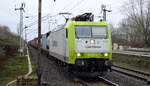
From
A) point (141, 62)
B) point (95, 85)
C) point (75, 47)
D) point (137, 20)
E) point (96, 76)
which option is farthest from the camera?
point (137, 20)

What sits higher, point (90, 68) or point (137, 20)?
point (137, 20)

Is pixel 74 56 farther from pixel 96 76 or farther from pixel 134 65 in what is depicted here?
pixel 134 65

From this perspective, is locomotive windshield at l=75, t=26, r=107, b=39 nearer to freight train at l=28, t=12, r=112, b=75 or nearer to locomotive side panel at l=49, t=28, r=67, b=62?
freight train at l=28, t=12, r=112, b=75

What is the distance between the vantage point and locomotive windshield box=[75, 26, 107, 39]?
14273mm

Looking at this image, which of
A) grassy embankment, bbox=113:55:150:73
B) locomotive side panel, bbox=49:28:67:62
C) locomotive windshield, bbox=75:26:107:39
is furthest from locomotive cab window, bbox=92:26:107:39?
grassy embankment, bbox=113:55:150:73

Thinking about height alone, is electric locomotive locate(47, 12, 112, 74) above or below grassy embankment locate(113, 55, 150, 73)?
above

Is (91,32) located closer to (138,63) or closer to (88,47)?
(88,47)

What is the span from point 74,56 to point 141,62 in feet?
37.8

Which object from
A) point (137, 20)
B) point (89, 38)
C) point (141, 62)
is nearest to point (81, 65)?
point (89, 38)

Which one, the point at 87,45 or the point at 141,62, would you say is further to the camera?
the point at 141,62

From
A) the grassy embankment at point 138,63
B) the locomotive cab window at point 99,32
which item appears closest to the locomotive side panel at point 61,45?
the locomotive cab window at point 99,32

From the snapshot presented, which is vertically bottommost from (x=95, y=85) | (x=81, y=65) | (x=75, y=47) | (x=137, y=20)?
(x=95, y=85)

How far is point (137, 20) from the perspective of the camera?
199ft

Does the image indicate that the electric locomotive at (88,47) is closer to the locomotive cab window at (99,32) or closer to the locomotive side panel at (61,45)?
the locomotive cab window at (99,32)
